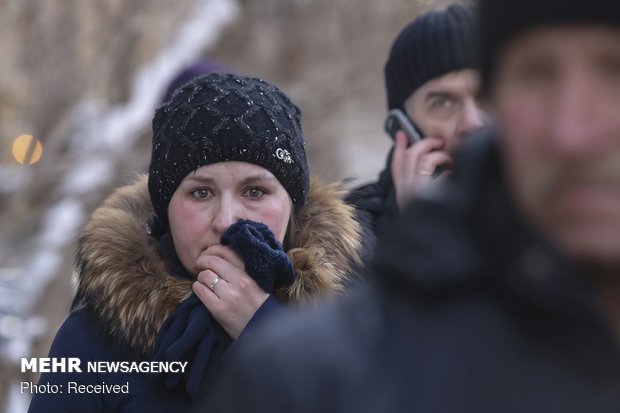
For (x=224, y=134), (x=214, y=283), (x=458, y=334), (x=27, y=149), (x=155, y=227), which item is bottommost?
(x=458, y=334)

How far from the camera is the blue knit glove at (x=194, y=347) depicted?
2619 mm

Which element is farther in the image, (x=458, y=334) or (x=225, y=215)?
(x=225, y=215)

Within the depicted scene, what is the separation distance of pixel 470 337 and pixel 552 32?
0.33m

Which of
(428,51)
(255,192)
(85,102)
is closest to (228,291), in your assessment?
(255,192)

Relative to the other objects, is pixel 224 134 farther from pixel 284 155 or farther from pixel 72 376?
pixel 72 376

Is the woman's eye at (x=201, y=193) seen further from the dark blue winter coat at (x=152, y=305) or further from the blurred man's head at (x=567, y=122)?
the blurred man's head at (x=567, y=122)

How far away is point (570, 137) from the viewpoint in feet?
3.88

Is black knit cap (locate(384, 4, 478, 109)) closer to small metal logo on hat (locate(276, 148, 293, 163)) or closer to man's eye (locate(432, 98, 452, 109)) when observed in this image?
man's eye (locate(432, 98, 452, 109))

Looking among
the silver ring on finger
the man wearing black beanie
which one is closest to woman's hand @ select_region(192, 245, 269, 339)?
the silver ring on finger

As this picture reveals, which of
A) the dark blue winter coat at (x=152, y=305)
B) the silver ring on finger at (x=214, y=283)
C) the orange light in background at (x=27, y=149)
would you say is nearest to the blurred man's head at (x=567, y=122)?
the dark blue winter coat at (x=152, y=305)

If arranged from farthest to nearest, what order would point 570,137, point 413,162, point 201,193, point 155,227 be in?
point 413,162
point 155,227
point 201,193
point 570,137

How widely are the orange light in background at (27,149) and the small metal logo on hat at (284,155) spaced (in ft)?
18.1

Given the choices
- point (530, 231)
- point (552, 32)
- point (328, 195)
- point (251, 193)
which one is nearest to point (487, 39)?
point (552, 32)

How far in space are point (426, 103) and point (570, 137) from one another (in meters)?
2.28
